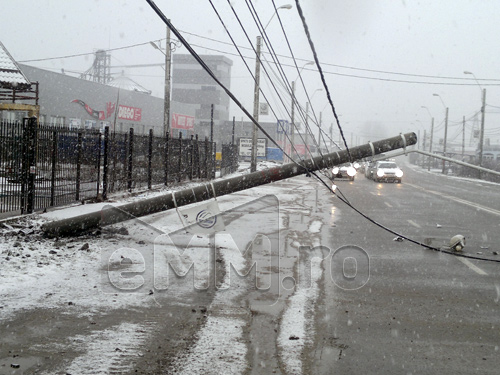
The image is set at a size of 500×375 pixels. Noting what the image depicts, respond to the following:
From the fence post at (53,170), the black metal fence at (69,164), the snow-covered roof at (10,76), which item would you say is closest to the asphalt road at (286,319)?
the black metal fence at (69,164)

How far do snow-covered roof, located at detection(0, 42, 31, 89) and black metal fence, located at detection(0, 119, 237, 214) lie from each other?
7.70m

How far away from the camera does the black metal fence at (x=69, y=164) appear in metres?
12.0

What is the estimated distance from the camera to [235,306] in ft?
21.7

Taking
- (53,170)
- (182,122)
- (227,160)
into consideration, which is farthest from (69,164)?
(182,122)

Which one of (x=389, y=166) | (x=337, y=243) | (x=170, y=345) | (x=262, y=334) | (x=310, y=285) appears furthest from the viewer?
(x=389, y=166)

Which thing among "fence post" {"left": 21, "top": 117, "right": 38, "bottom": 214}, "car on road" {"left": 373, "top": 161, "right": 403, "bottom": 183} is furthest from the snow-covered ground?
"car on road" {"left": 373, "top": 161, "right": 403, "bottom": 183}

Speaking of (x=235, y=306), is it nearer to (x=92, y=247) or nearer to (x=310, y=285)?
(x=310, y=285)

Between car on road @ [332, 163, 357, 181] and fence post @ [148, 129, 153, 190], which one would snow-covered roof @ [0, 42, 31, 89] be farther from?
car on road @ [332, 163, 357, 181]

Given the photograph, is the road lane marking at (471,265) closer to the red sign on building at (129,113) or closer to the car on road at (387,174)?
the car on road at (387,174)

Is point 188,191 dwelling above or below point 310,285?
above

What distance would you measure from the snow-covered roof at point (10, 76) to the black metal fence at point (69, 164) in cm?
770

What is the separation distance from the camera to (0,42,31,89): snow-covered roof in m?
24.6

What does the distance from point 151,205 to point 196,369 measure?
5418 mm

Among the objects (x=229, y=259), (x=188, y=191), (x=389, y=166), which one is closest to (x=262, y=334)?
(x=229, y=259)
